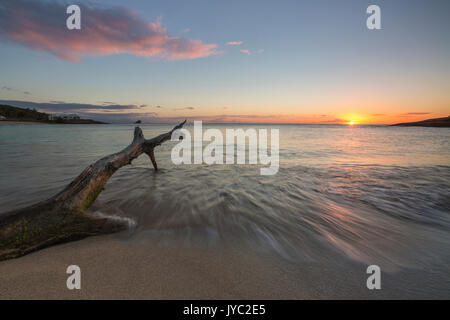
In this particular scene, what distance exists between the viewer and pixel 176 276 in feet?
7.09

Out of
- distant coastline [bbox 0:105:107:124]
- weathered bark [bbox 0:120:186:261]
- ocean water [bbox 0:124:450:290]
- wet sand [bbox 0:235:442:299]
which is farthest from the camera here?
distant coastline [bbox 0:105:107:124]

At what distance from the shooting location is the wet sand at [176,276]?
1.92 meters

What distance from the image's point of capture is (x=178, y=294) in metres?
1.91

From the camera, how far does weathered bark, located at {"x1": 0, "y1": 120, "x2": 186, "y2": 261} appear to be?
2443 millimetres

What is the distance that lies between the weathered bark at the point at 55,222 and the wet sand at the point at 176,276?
6.3 inches

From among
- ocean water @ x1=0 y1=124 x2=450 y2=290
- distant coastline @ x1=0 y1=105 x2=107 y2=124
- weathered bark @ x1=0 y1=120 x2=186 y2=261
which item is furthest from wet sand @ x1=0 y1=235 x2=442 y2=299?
distant coastline @ x1=0 y1=105 x2=107 y2=124

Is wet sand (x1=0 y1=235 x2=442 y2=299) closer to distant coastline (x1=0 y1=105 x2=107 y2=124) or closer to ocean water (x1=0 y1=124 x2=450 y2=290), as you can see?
ocean water (x1=0 y1=124 x2=450 y2=290)

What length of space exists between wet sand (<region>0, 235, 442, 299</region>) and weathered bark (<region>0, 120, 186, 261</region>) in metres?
0.16

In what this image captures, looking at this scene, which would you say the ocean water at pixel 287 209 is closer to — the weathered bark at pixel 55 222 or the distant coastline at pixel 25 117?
the weathered bark at pixel 55 222

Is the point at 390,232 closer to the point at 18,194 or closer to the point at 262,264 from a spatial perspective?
the point at 262,264

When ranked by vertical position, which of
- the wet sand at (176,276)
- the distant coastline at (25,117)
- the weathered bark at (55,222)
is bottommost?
the wet sand at (176,276)

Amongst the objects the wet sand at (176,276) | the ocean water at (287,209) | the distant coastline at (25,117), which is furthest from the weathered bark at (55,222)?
the distant coastline at (25,117)

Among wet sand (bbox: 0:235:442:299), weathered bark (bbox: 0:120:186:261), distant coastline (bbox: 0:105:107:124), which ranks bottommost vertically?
wet sand (bbox: 0:235:442:299)

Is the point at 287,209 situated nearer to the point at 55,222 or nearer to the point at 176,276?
the point at 176,276
